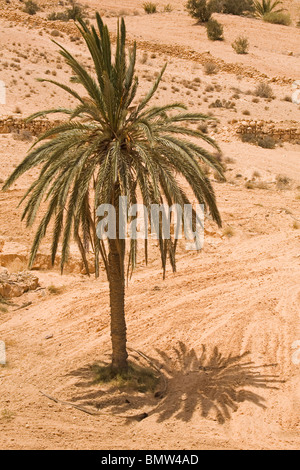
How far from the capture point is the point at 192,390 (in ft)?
33.0

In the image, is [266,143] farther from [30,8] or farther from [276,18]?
[276,18]

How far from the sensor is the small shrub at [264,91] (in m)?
31.5

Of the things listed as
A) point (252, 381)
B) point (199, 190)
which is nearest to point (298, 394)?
point (252, 381)

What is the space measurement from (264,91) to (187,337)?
22.6 meters

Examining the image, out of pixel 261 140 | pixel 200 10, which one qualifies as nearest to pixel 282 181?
pixel 261 140

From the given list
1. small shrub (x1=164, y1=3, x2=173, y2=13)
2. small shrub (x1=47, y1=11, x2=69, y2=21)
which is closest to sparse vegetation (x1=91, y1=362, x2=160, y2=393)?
small shrub (x1=47, y1=11, x2=69, y2=21)

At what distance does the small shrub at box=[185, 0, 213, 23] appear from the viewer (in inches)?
1778

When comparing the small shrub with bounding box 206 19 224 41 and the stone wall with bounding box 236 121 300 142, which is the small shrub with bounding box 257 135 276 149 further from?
the small shrub with bounding box 206 19 224 41

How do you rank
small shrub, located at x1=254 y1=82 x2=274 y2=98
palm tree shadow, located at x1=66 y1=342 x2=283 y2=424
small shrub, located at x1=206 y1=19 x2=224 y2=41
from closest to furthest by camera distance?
palm tree shadow, located at x1=66 y1=342 x2=283 y2=424
small shrub, located at x1=254 y1=82 x2=274 y2=98
small shrub, located at x1=206 y1=19 x2=224 y2=41

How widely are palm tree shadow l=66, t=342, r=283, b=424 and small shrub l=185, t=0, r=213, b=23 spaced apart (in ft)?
128

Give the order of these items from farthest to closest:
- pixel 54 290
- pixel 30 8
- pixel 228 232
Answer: pixel 30 8, pixel 228 232, pixel 54 290

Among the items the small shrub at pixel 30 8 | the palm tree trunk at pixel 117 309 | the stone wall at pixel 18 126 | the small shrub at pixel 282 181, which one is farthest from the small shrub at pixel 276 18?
the palm tree trunk at pixel 117 309

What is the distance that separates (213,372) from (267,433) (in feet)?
6.09

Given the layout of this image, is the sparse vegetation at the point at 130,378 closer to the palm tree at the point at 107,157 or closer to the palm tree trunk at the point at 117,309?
the palm tree trunk at the point at 117,309
